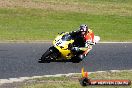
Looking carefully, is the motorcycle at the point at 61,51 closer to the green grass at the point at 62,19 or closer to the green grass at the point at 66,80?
the green grass at the point at 66,80

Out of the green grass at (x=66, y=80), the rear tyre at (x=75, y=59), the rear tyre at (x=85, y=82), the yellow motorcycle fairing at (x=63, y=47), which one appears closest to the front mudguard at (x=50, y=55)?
the yellow motorcycle fairing at (x=63, y=47)

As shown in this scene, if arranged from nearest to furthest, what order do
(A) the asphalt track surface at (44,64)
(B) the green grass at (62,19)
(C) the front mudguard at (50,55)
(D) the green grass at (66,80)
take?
(D) the green grass at (66,80)
(A) the asphalt track surface at (44,64)
(C) the front mudguard at (50,55)
(B) the green grass at (62,19)

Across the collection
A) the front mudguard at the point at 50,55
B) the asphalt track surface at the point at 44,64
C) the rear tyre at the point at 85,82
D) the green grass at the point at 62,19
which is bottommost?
the green grass at the point at 62,19

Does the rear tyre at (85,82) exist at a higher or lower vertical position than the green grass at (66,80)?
higher

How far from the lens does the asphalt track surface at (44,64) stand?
15.3 m

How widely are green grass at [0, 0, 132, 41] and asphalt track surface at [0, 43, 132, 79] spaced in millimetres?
2946

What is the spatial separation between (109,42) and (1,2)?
1230cm

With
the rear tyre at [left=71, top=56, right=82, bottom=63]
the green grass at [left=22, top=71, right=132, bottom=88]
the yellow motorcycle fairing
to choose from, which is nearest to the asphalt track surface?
the rear tyre at [left=71, top=56, right=82, bottom=63]

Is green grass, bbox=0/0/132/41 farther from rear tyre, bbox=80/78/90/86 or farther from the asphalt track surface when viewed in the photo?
rear tyre, bbox=80/78/90/86

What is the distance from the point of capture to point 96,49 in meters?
20.3

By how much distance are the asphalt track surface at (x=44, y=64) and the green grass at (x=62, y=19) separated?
2946 millimetres

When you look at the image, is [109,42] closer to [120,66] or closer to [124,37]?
[124,37]

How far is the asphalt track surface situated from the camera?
15.3 metres

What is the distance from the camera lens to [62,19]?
3073 cm
